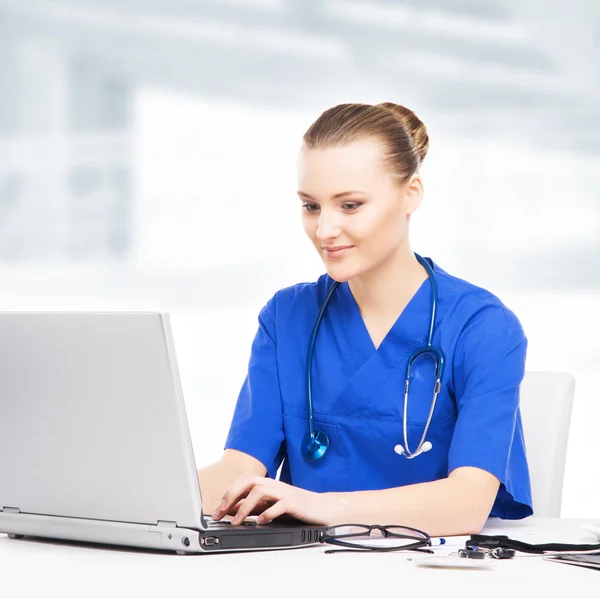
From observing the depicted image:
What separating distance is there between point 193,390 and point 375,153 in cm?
195

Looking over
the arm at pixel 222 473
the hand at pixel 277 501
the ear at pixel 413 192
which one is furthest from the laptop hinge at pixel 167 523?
the ear at pixel 413 192

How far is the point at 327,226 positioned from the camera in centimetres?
152

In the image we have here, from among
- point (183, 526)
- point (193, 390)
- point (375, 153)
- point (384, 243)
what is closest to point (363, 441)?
point (384, 243)

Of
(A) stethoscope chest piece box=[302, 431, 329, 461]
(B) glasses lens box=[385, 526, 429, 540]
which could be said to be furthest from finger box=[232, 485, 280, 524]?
(A) stethoscope chest piece box=[302, 431, 329, 461]

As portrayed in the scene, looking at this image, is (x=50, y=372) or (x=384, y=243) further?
(x=384, y=243)

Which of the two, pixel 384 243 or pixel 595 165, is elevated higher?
pixel 595 165

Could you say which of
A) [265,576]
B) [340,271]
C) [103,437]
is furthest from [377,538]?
[340,271]

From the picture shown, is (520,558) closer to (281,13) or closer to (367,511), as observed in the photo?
(367,511)

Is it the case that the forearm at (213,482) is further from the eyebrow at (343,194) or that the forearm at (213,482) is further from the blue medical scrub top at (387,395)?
the eyebrow at (343,194)

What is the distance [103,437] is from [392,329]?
27.3 inches

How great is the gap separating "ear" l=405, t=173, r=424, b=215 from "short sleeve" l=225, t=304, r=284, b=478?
0.35 meters

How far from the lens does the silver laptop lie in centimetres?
101

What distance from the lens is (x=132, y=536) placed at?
1.07m

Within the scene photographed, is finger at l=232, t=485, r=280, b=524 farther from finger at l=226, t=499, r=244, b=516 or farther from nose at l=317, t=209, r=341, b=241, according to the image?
nose at l=317, t=209, r=341, b=241
